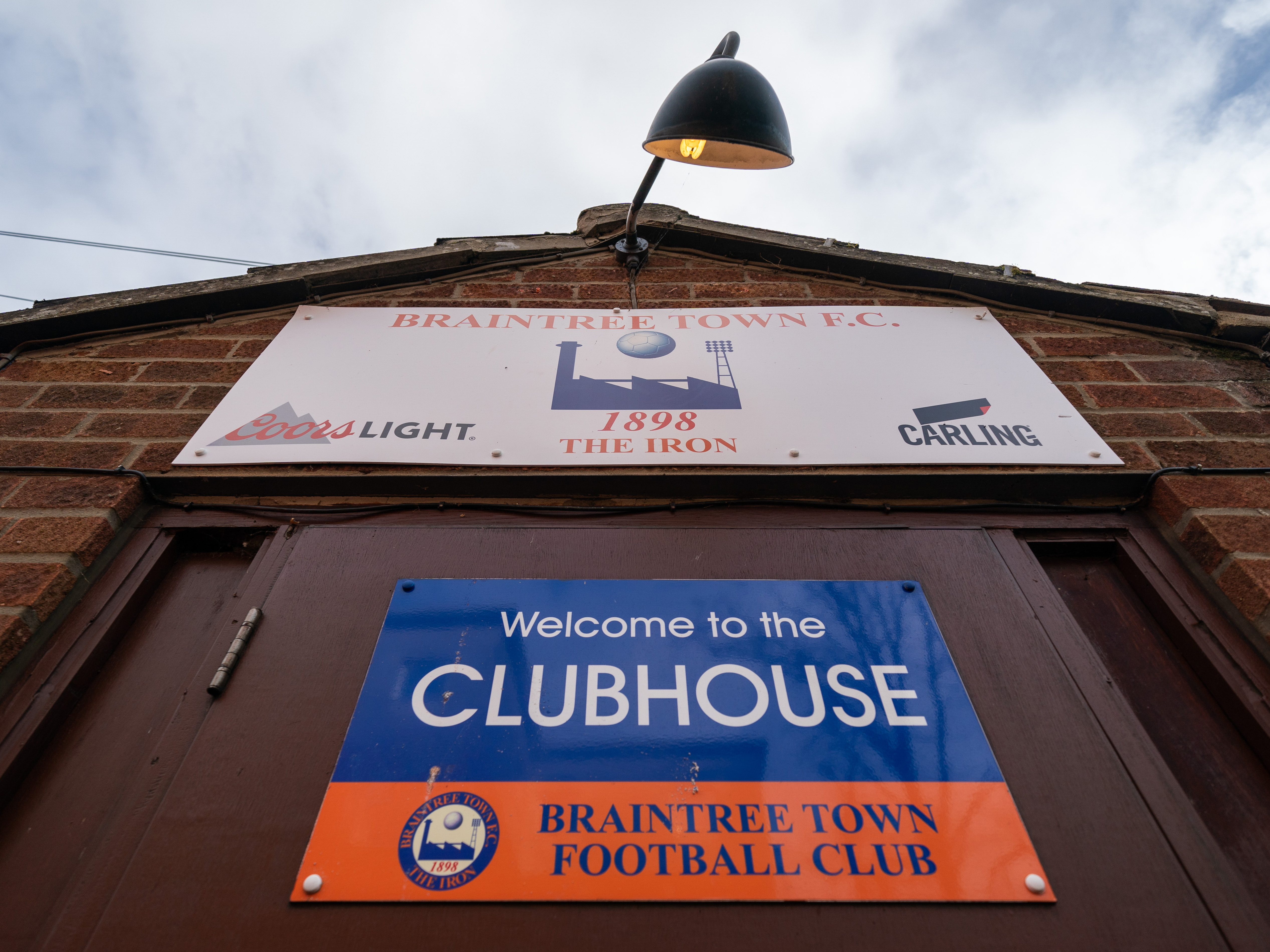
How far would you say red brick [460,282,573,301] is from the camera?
7.73 ft

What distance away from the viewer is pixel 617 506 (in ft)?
5.60

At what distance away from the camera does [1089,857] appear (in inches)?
44.4

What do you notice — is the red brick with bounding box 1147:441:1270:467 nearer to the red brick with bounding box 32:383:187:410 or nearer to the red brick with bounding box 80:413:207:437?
the red brick with bounding box 80:413:207:437

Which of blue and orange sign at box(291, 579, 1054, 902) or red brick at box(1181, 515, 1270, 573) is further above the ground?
red brick at box(1181, 515, 1270, 573)

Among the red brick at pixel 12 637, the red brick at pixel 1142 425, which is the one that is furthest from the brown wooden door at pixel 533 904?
the red brick at pixel 1142 425

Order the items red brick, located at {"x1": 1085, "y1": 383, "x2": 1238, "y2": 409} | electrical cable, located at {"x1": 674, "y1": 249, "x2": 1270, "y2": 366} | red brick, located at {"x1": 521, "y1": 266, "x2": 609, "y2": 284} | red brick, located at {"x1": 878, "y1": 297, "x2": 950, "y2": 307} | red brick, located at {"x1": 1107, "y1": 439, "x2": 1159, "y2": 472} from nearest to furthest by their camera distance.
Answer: red brick, located at {"x1": 1107, "y1": 439, "x2": 1159, "y2": 472}, red brick, located at {"x1": 1085, "y1": 383, "x2": 1238, "y2": 409}, electrical cable, located at {"x1": 674, "y1": 249, "x2": 1270, "y2": 366}, red brick, located at {"x1": 878, "y1": 297, "x2": 950, "y2": 307}, red brick, located at {"x1": 521, "y1": 266, "x2": 609, "y2": 284}

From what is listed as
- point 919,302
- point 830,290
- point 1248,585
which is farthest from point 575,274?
point 1248,585

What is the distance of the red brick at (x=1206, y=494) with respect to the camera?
→ 1597mm

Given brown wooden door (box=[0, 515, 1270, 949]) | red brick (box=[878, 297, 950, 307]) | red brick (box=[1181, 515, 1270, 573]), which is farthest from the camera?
red brick (box=[878, 297, 950, 307])

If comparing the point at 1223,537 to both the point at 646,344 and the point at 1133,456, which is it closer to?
the point at 1133,456

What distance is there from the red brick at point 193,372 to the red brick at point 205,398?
3 centimetres

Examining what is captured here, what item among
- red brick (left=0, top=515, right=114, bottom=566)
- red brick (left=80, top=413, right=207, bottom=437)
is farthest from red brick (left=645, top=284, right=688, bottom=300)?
red brick (left=0, top=515, right=114, bottom=566)

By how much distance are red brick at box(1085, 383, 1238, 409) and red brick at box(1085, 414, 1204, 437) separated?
5 centimetres

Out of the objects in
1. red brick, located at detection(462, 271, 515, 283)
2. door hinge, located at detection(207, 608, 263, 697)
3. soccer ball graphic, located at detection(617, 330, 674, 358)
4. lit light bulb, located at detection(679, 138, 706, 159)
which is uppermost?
red brick, located at detection(462, 271, 515, 283)
